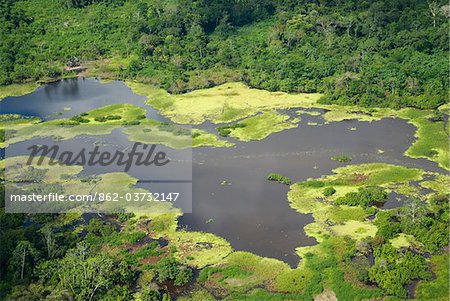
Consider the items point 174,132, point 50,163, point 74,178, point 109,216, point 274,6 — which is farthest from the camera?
point 274,6

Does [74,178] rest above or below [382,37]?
below

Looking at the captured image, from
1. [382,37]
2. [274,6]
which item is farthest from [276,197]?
[274,6]

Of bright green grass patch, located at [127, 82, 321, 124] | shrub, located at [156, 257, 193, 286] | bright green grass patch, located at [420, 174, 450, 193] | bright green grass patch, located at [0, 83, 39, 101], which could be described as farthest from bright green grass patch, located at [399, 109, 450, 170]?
bright green grass patch, located at [0, 83, 39, 101]

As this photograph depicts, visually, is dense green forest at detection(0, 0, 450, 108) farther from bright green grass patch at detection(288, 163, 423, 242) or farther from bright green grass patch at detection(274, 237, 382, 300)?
bright green grass patch at detection(274, 237, 382, 300)

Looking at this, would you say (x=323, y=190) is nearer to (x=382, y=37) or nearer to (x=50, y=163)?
(x=50, y=163)

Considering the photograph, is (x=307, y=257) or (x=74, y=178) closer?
(x=307, y=257)

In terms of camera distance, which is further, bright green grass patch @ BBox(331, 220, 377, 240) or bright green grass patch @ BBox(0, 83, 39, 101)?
bright green grass patch @ BBox(0, 83, 39, 101)
